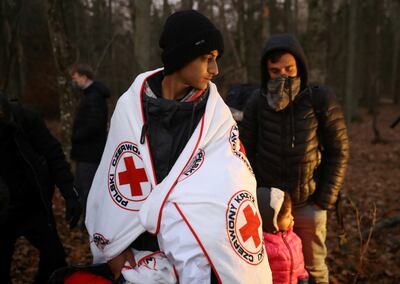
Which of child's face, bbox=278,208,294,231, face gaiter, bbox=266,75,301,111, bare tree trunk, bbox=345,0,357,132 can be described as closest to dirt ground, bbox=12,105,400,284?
child's face, bbox=278,208,294,231

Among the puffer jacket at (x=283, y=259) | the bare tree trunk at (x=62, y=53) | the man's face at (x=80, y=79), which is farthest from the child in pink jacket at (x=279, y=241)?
the bare tree trunk at (x=62, y=53)

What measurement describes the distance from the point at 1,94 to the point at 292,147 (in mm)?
2102

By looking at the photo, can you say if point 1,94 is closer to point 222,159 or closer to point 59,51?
point 222,159

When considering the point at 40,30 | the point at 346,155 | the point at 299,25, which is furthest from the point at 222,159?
the point at 299,25

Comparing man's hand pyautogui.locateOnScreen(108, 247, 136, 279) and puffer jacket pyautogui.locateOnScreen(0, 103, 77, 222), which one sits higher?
puffer jacket pyautogui.locateOnScreen(0, 103, 77, 222)

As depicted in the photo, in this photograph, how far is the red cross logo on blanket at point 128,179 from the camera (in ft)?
5.84

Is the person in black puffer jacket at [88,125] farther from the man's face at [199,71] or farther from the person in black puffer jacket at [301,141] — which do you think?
the man's face at [199,71]

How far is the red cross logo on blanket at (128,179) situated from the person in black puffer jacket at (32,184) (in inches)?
53.4

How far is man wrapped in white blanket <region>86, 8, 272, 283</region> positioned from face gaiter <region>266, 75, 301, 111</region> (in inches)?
36.5

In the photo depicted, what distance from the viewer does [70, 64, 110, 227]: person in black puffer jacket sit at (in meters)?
5.24

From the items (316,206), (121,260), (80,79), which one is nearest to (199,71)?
(121,260)

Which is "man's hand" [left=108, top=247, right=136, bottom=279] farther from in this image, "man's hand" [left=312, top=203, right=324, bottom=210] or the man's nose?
"man's hand" [left=312, top=203, right=324, bottom=210]

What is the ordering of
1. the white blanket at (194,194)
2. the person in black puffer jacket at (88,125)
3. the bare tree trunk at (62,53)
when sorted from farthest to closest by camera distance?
the bare tree trunk at (62,53) → the person in black puffer jacket at (88,125) → the white blanket at (194,194)

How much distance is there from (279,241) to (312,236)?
1.65 feet
